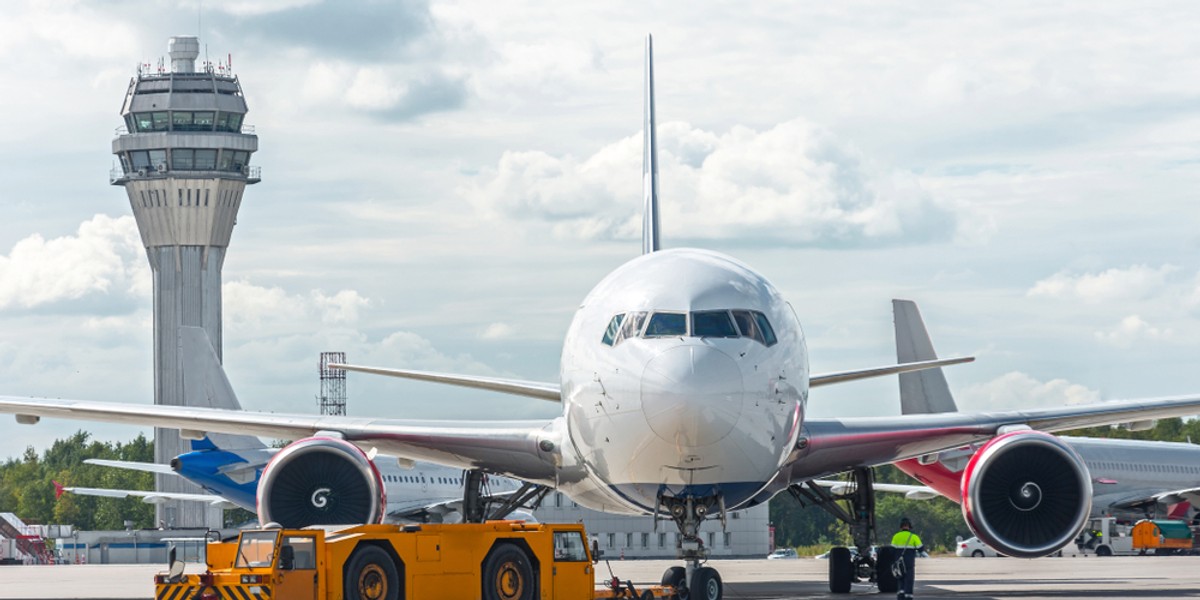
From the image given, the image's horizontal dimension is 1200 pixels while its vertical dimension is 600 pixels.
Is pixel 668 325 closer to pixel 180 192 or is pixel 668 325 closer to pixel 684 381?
pixel 684 381

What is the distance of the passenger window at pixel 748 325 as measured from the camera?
57.7ft

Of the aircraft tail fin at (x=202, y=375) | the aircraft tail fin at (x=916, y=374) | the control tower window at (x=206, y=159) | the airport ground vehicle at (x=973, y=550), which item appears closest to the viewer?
the aircraft tail fin at (x=916, y=374)

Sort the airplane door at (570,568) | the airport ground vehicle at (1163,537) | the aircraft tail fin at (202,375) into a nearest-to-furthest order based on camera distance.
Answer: the airplane door at (570,568) < the airport ground vehicle at (1163,537) < the aircraft tail fin at (202,375)

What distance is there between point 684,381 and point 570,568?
3.46 metres

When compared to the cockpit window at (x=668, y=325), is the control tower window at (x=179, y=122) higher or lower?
higher

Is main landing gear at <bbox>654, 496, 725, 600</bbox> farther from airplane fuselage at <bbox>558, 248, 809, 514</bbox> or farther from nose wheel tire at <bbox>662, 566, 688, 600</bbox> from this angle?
airplane fuselage at <bbox>558, 248, 809, 514</bbox>

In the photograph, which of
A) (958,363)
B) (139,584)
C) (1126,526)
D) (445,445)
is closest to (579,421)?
(445,445)

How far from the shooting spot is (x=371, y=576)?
1775 cm

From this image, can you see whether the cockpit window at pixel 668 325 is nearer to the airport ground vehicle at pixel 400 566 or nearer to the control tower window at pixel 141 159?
the airport ground vehicle at pixel 400 566

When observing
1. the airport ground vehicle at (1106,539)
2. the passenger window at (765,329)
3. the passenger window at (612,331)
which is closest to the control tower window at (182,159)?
the airport ground vehicle at (1106,539)

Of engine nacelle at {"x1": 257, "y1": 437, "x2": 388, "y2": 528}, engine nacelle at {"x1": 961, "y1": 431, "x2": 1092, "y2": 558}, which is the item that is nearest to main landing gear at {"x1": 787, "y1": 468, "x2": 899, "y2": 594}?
engine nacelle at {"x1": 961, "y1": 431, "x2": 1092, "y2": 558}

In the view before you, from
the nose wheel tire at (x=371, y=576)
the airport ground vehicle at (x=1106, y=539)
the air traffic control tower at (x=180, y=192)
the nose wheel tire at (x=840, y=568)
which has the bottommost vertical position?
the airport ground vehicle at (x=1106, y=539)

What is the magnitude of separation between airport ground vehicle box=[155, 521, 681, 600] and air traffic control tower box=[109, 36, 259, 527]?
9682cm

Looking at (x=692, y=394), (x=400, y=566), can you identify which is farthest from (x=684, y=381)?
(x=400, y=566)
